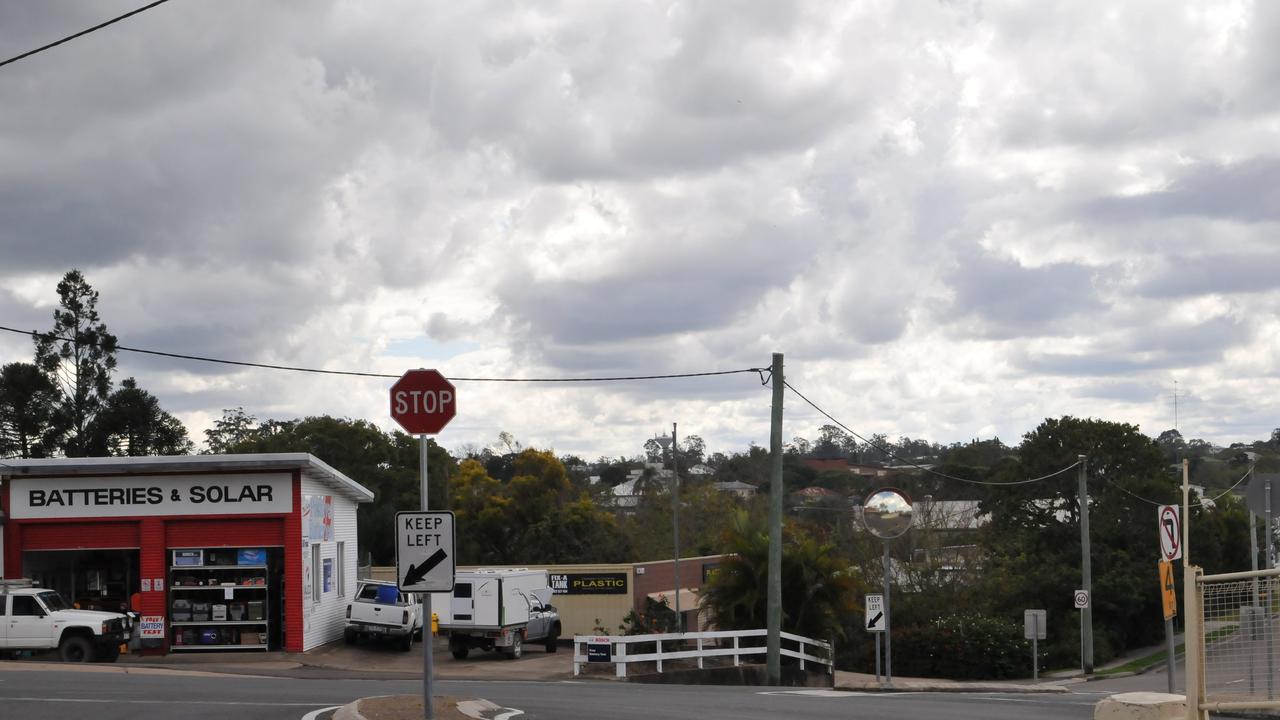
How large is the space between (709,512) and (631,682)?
44904 millimetres

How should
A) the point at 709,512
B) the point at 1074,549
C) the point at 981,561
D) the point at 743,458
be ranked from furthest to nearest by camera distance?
the point at 743,458 → the point at 709,512 → the point at 1074,549 → the point at 981,561

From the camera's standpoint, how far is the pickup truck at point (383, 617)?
33031 mm

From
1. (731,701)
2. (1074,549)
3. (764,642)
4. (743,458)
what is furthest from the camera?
(743,458)

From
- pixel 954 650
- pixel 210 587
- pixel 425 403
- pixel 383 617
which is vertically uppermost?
pixel 425 403

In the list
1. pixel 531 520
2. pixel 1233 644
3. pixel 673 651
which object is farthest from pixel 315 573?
pixel 531 520

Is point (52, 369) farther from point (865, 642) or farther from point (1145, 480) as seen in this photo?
point (1145, 480)

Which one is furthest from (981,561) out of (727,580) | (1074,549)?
(727,580)

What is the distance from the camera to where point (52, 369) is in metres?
57.4

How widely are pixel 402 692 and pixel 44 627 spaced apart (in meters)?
13.1

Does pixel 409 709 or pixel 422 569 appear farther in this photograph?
pixel 409 709

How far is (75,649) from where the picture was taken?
89.4 feet

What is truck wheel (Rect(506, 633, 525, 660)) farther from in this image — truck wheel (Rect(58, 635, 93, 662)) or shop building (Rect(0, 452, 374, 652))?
truck wheel (Rect(58, 635, 93, 662))

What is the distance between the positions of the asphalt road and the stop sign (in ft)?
13.1

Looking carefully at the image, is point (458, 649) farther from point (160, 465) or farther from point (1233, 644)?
point (1233, 644)
